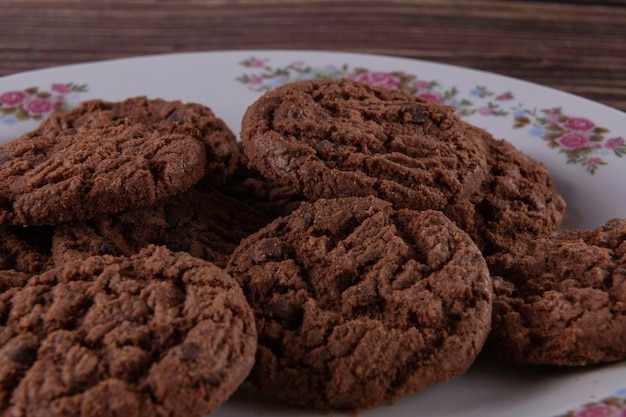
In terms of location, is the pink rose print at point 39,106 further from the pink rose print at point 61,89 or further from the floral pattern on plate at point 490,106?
the floral pattern on plate at point 490,106

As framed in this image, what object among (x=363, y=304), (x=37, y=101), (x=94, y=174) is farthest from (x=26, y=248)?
→ (x=37, y=101)

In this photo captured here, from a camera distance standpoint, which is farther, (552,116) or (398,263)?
(552,116)

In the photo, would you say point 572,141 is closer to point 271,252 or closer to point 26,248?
point 271,252

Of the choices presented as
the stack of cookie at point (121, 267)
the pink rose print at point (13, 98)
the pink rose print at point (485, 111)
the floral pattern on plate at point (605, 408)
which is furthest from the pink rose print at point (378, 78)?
the floral pattern on plate at point (605, 408)

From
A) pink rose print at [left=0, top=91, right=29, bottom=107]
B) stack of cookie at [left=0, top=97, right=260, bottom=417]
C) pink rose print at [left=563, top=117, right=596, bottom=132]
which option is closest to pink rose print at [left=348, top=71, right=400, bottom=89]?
pink rose print at [left=563, top=117, right=596, bottom=132]

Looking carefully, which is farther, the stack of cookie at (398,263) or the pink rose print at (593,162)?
the pink rose print at (593,162)

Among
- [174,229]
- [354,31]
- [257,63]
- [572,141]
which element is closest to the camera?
[174,229]

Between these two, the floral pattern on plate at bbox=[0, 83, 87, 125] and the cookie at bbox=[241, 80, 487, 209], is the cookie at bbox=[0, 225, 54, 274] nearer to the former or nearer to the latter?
the cookie at bbox=[241, 80, 487, 209]
